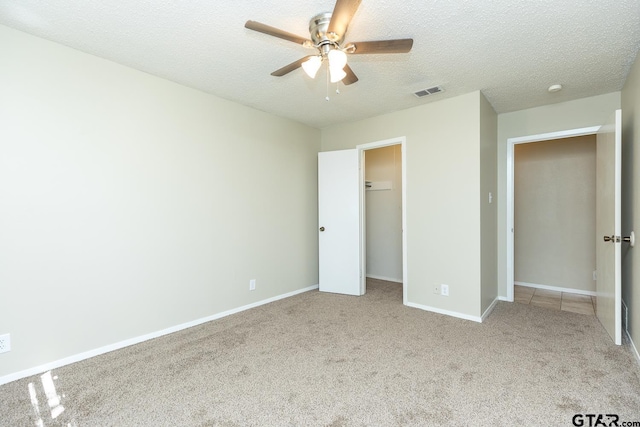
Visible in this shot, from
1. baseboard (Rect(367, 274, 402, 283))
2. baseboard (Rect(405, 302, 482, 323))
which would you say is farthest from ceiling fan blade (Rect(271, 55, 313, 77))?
baseboard (Rect(367, 274, 402, 283))

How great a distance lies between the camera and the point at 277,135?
3.88 meters

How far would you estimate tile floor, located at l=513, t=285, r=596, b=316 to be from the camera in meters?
3.45

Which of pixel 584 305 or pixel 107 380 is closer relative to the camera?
pixel 107 380

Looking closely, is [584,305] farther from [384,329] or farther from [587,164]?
[384,329]

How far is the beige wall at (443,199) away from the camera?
313cm

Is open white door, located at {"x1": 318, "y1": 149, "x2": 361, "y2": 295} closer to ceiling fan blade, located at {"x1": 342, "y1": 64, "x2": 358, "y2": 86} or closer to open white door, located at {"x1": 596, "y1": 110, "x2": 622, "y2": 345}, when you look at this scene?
ceiling fan blade, located at {"x1": 342, "y1": 64, "x2": 358, "y2": 86}

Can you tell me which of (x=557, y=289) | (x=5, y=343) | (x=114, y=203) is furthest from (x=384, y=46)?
(x=557, y=289)

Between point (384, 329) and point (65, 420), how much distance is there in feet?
7.74

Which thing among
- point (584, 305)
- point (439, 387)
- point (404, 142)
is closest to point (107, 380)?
point (439, 387)

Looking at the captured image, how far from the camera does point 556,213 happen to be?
422 centimetres

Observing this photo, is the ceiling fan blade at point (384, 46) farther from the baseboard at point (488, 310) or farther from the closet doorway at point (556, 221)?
the closet doorway at point (556, 221)

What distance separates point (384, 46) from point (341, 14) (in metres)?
0.37

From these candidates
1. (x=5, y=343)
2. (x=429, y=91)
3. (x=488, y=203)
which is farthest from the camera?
(x=488, y=203)

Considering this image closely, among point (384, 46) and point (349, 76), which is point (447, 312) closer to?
point (349, 76)
